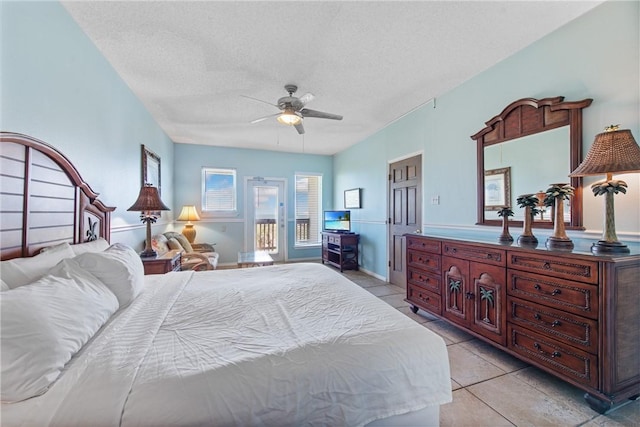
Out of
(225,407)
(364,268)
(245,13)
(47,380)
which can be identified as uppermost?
(245,13)

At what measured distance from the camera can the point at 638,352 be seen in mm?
1590

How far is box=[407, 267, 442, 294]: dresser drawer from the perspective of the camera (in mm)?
2760

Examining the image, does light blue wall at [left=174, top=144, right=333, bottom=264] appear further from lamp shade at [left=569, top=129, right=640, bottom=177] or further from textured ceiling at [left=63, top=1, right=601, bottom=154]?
lamp shade at [left=569, top=129, right=640, bottom=177]

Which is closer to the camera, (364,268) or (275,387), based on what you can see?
(275,387)

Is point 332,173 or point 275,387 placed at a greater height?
point 332,173

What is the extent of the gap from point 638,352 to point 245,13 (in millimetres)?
3402

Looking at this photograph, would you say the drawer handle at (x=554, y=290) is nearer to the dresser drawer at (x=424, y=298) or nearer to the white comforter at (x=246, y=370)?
the dresser drawer at (x=424, y=298)

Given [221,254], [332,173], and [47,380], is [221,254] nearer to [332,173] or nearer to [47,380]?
[332,173]

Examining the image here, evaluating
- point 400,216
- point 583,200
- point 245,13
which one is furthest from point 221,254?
point 583,200

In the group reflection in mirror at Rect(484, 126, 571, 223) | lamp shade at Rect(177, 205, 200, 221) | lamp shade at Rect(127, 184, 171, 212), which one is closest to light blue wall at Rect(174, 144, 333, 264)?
lamp shade at Rect(177, 205, 200, 221)

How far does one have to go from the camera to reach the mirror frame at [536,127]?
6.62 ft

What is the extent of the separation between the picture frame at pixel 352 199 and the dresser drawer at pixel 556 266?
3.51 m

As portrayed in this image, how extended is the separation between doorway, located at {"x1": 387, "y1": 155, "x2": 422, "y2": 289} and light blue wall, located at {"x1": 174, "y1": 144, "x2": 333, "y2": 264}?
2432mm

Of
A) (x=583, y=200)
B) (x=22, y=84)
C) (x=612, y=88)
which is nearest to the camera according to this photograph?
(x=22, y=84)
